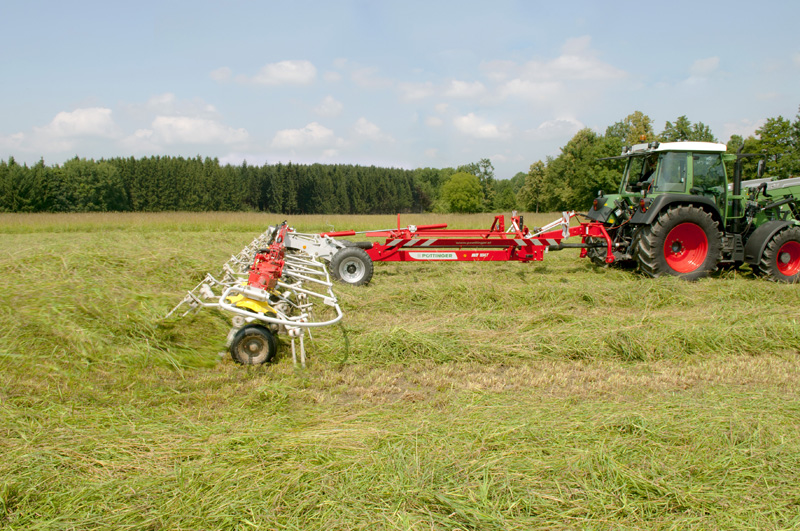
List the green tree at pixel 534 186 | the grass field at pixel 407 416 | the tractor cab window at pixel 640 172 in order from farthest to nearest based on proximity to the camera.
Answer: the green tree at pixel 534 186
the tractor cab window at pixel 640 172
the grass field at pixel 407 416

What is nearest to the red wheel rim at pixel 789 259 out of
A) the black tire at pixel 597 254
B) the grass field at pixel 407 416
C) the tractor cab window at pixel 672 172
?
the tractor cab window at pixel 672 172

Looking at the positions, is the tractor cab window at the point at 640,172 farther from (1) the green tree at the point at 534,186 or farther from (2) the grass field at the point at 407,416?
(1) the green tree at the point at 534,186

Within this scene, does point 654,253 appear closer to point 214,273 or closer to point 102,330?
point 214,273

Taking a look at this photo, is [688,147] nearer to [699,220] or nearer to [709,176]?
[709,176]

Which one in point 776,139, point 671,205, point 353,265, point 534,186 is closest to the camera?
point 353,265

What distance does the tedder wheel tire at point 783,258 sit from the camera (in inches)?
303

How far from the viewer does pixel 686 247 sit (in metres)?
8.07

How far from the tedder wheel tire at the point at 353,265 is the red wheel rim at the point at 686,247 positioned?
4.74 m

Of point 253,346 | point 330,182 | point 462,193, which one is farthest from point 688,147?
point 330,182

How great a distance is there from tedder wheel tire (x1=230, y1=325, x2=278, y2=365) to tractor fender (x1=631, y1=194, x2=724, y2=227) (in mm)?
6222

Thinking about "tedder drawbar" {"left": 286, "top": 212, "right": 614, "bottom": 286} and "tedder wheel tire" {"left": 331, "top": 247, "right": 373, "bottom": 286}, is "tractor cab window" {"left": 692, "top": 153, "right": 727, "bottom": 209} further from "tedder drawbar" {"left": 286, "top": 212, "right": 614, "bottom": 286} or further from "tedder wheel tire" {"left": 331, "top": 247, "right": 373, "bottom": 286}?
"tedder wheel tire" {"left": 331, "top": 247, "right": 373, "bottom": 286}

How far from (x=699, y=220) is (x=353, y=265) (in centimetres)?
Result: 544

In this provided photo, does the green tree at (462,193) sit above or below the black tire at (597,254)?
above

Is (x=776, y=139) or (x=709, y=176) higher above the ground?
(x=776, y=139)
